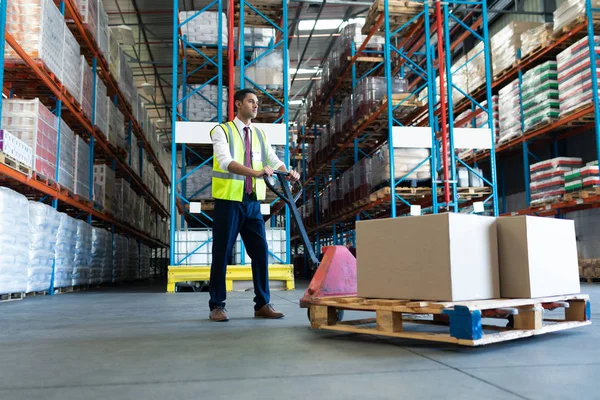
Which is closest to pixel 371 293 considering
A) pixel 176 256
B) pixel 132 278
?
pixel 176 256

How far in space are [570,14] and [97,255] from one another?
985 centimetres

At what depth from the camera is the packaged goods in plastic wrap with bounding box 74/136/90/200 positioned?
30.0ft

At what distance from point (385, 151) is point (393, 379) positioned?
853 cm

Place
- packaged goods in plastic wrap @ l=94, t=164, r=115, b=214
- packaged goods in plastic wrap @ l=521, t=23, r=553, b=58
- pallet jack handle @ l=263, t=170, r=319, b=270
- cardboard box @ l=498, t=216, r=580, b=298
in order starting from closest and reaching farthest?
cardboard box @ l=498, t=216, r=580, b=298, pallet jack handle @ l=263, t=170, r=319, b=270, packaged goods in plastic wrap @ l=521, t=23, r=553, b=58, packaged goods in plastic wrap @ l=94, t=164, r=115, b=214

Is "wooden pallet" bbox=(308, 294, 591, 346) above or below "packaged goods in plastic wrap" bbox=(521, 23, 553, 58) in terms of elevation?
below

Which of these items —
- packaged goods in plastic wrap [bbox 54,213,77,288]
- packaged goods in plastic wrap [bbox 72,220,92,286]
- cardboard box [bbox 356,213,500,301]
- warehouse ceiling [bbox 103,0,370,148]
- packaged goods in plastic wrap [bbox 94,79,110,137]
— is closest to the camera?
cardboard box [bbox 356,213,500,301]

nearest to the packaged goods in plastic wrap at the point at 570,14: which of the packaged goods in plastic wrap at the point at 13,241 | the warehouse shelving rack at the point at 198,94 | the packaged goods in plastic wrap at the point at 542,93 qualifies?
the packaged goods in plastic wrap at the point at 542,93

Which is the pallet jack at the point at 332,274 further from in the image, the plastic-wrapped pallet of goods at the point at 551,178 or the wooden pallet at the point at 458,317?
the plastic-wrapped pallet of goods at the point at 551,178

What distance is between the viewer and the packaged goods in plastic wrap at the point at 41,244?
6.86 m

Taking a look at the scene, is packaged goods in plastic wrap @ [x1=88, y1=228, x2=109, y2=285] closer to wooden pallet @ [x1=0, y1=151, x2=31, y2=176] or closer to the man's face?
wooden pallet @ [x1=0, y1=151, x2=31, y2=176]

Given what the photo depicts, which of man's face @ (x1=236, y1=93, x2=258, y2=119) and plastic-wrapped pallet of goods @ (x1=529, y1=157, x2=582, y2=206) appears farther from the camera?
plastic-wrapped pallet of goods @ (x1=529, y1=157, x2=582, y2=206)

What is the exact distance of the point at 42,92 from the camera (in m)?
8.88

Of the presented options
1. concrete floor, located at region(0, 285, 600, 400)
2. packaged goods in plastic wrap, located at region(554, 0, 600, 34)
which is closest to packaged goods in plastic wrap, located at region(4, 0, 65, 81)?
concrete floor, located at region(0, 285, 600, 400)

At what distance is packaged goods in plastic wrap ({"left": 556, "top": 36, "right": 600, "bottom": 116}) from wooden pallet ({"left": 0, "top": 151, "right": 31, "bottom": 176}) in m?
8.78
